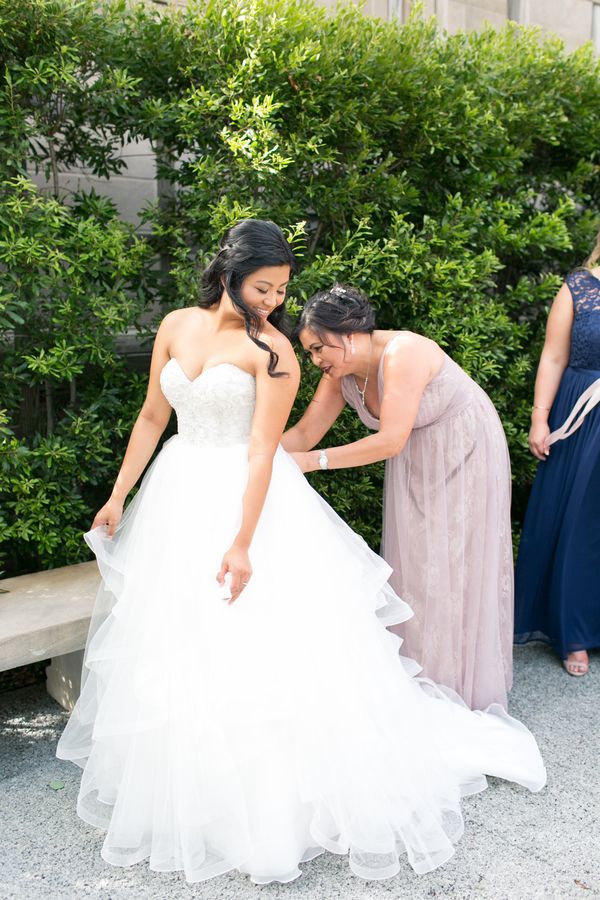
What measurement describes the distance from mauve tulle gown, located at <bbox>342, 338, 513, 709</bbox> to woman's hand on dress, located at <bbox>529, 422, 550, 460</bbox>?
0.70 metres

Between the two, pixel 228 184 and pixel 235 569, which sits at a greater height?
pixel 228 184

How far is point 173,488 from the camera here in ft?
9.32

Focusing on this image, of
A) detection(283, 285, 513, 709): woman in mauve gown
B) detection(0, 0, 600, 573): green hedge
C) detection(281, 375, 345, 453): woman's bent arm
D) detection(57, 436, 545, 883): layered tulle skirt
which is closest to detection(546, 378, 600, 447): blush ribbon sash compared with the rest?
detection(0, 0, 600, 573): green hedge

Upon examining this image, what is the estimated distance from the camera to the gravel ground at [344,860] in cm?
258

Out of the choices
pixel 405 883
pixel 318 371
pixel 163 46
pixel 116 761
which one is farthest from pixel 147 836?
pixel 163 46

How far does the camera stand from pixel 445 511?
3.44 metres

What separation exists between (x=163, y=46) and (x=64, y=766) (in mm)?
2999

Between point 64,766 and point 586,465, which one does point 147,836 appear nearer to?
point 64,766

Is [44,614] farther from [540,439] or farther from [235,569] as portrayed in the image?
[540,439]

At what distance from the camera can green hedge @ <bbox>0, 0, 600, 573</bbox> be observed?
342cm

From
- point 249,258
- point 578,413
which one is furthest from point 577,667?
point 249,258

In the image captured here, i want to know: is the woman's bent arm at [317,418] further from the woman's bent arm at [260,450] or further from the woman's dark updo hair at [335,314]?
the woman's bent arm at [260,450]

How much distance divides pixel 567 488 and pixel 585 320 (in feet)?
2.67

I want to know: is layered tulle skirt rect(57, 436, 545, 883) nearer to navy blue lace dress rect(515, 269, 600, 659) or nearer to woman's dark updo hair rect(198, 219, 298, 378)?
woman's dark updo hair rect(198, 219, 298, 378)
